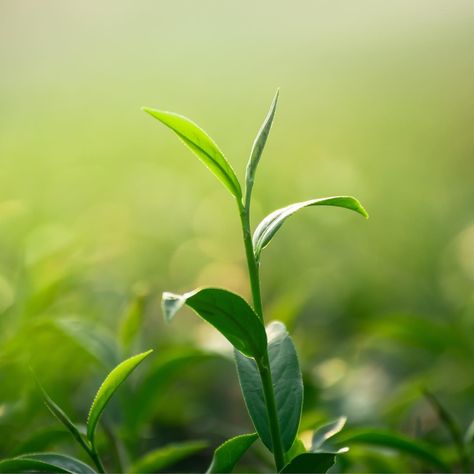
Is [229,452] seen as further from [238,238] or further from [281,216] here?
[238,238]

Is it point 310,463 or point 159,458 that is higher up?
point 310,463

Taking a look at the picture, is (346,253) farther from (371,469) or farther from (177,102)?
(177,102)

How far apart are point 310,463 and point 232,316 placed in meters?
0.19

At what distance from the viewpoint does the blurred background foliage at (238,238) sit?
5.78 feet

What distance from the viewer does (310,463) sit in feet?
3.31

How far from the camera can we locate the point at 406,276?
3059 mm

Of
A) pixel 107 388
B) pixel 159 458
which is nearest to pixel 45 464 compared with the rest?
pixel 107 388

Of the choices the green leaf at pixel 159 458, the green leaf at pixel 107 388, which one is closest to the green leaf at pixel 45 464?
the green leaf at pixel 107 388

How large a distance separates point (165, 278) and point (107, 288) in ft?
2.17

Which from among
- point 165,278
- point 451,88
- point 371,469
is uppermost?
point 451,88

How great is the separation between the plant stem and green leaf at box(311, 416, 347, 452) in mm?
90

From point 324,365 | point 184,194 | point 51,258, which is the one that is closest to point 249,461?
point 324,365

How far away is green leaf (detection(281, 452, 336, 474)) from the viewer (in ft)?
3.28

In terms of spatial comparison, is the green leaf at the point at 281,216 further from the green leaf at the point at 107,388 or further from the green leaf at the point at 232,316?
the green leaf at the point at 107,388
